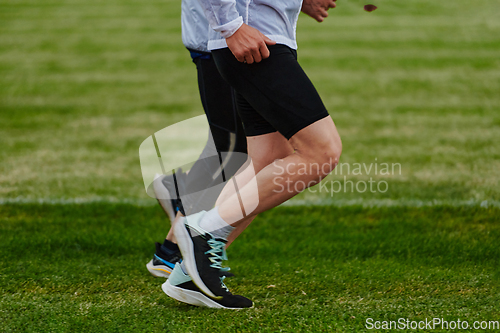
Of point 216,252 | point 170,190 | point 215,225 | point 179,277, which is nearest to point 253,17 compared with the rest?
point 215,225

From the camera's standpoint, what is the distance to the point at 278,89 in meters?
2.32

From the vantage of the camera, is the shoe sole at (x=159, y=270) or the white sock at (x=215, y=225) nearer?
the white sock at (x=215, y=225)

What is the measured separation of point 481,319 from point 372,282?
63 cm

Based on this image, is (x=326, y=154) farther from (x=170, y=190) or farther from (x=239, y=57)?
(x=170, y=190)

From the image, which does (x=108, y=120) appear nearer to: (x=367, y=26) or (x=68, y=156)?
(x=68, y=156)

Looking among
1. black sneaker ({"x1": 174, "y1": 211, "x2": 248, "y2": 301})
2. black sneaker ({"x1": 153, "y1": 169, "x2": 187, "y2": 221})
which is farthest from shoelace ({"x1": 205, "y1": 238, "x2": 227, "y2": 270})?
black sneaker ({"x1": 153, "y1": 169, "x2": 187, "y2": 221})

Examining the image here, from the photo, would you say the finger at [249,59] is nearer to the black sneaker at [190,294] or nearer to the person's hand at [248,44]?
the person's hand at [248,44]

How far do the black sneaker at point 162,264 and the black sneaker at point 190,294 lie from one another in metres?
0.44

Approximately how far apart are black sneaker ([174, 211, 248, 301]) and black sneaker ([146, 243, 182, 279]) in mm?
571

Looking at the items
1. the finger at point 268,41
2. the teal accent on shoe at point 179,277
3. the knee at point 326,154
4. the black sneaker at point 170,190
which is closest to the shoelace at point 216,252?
Answer: the teal accent on shoe at point 179,277

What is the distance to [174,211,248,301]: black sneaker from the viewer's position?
8.24ft

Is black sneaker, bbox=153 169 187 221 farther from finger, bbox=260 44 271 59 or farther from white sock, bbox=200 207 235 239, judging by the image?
finger, bbox=260 44 271 59

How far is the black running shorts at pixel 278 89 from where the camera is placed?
7.63 ft

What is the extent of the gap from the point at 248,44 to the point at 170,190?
1.38 meters
